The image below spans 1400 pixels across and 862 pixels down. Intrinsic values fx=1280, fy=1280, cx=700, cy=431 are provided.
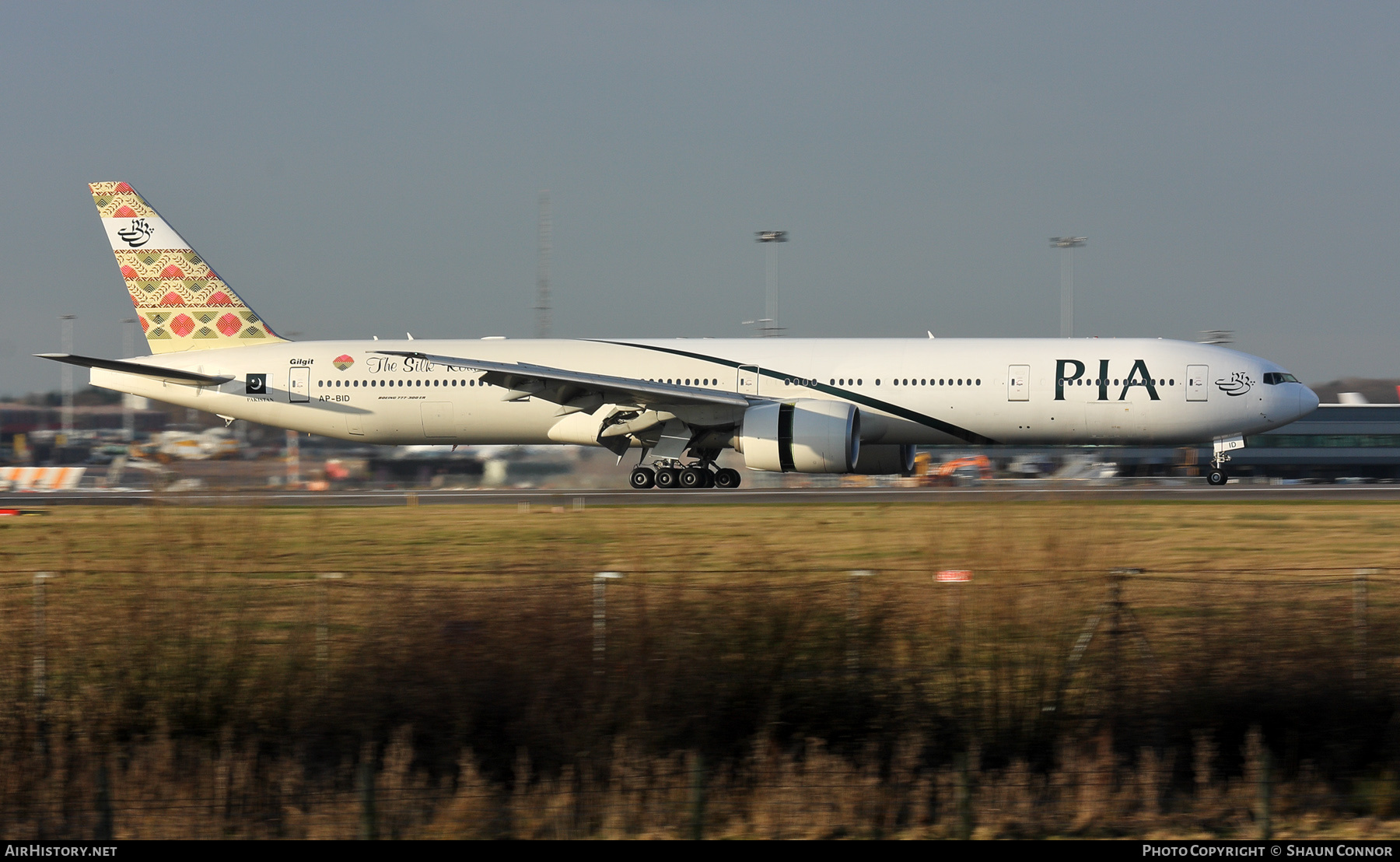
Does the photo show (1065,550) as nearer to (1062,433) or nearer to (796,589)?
(796,589)

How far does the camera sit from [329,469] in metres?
37.7

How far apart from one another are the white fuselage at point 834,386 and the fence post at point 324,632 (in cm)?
2007

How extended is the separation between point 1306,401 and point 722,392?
1479 centimetres

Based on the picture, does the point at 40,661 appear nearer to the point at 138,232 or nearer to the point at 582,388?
the point at 582,388

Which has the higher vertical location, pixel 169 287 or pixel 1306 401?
pixel 169 287

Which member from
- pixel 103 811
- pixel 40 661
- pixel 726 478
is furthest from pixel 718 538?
pixel 103 811

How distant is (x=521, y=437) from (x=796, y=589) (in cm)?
2433

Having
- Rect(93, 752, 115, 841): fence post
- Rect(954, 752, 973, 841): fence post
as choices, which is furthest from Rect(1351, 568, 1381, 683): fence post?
Rect(93, 752, 115, 841): fence post

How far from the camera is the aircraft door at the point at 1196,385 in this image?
31609mm

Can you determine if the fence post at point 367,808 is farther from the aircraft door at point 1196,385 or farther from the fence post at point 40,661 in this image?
the aircraft door at point 1196,385

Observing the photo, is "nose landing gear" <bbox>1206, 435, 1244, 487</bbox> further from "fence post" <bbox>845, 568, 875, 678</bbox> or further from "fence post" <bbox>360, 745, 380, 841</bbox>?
"fence post" <bbox>360, 745, 380, 841</bbox>

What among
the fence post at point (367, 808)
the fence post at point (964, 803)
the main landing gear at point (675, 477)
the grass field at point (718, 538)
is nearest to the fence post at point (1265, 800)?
the fence post at point (964, 803)

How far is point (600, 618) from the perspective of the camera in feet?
33.5

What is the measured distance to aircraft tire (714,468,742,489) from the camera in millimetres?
33031
